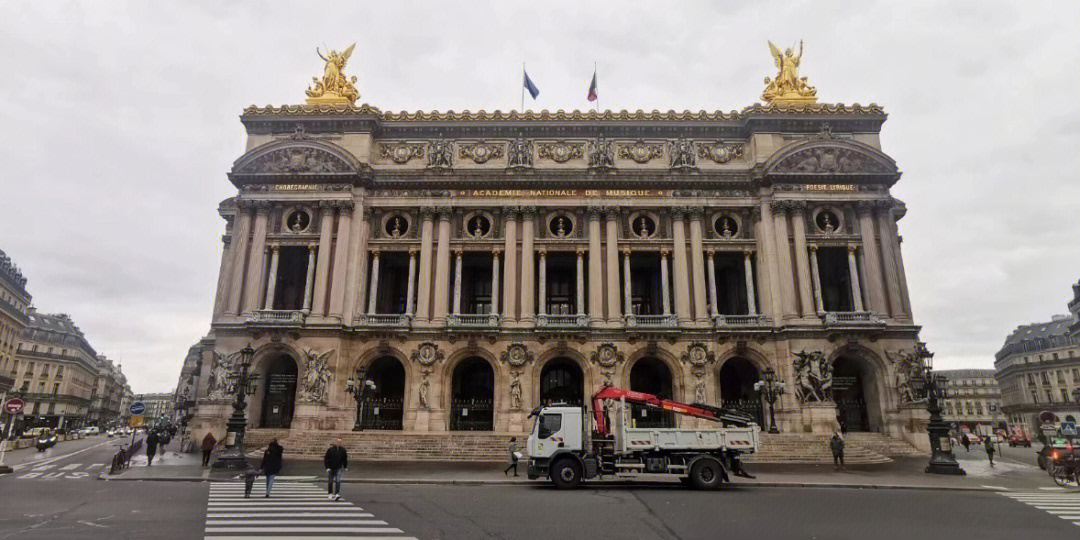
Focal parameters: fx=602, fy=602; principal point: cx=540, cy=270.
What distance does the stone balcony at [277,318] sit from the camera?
124ft

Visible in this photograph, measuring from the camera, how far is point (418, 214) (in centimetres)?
4216

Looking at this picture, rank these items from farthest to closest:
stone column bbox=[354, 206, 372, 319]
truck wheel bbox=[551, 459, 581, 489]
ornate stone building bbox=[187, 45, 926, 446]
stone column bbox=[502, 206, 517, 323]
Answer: stone column bbox=[354, 206, 372, 319]
stone column bbox=[502, 206, 517, 323]
ornate stone building bbox=[187, 45, 926, 446]
truck wheel bbox=[551, 459, 581, 489]

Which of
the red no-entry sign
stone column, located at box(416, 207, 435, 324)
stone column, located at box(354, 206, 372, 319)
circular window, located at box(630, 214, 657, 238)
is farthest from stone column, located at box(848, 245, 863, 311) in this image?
the red no-entry sign

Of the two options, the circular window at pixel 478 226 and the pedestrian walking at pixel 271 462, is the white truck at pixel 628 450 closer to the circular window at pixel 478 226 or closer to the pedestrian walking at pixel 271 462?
the pedestrian walking at pixel 271 462

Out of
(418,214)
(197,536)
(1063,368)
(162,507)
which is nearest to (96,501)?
(162,507)

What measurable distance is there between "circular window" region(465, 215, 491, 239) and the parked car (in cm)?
5637

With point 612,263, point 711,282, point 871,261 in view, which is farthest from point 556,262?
point 871,261

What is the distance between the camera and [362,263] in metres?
40.8

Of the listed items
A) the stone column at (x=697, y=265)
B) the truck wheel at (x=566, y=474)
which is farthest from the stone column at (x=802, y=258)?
the truck wheel at (x=566, y=474)

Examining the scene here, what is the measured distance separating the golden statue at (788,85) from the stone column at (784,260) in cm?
857

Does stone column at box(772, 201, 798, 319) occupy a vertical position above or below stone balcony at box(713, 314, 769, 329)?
above

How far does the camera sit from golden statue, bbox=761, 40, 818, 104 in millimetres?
43469

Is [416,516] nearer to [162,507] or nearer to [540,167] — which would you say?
[162,507]

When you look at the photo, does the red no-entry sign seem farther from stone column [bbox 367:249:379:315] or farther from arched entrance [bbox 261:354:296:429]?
stone column [bbox 367:249:379:315]
